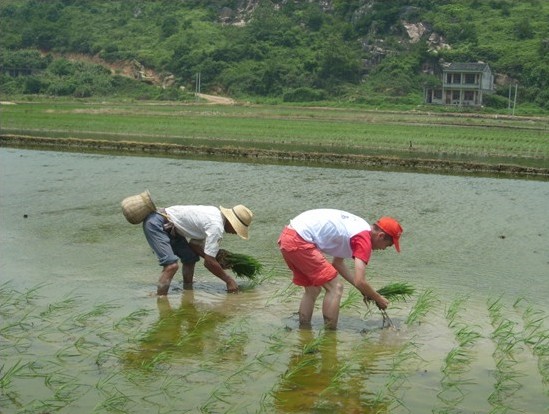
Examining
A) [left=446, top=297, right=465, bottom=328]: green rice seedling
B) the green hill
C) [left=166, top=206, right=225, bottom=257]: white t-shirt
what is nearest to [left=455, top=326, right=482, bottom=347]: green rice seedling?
[left=446, top=297, right=465, bottom=328]: green rice seedling

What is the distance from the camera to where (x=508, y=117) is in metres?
38.7

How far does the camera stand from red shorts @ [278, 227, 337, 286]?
5668 mm

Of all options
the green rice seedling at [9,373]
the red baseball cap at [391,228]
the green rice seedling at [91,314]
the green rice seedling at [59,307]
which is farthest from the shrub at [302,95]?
the green rice seedling at [9,373]

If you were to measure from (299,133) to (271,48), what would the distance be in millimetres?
37132

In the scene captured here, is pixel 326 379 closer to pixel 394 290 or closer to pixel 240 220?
pixel 394 290

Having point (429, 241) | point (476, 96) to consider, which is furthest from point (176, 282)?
point (476, 96)

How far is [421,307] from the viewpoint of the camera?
21.0 feet

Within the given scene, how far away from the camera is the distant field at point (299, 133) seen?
21.3 m

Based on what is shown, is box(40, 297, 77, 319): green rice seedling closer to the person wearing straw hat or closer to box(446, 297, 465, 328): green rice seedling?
the person wearing straw hat

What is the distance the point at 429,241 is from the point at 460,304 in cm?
313

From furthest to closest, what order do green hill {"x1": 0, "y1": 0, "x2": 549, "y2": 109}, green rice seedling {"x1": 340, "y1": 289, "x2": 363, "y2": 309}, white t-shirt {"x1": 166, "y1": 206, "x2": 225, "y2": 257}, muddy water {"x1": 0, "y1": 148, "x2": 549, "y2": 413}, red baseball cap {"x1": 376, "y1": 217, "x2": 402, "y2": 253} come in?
green hill {"x1": 0, "y1": 0, "x2": 549, "y2": 109}
green rice seedling {"x1": 340, "y1": 289, "x2": 363, "y2": 309}
white t-shirt {"x1": 166, "y1": 206, "x2": 225, "y2": 257}
red baseball cap {"x1": 376, "y1": 217, "x2": 402, "y2": 253}
muddy water {"x1": 0, "y1": 148, "x2": 549, "y2": 413}

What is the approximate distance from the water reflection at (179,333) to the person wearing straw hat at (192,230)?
0.30 m

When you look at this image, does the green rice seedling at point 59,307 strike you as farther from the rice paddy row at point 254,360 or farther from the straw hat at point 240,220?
the straw hat at point 240,220

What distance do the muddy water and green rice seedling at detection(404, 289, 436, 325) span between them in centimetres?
3
